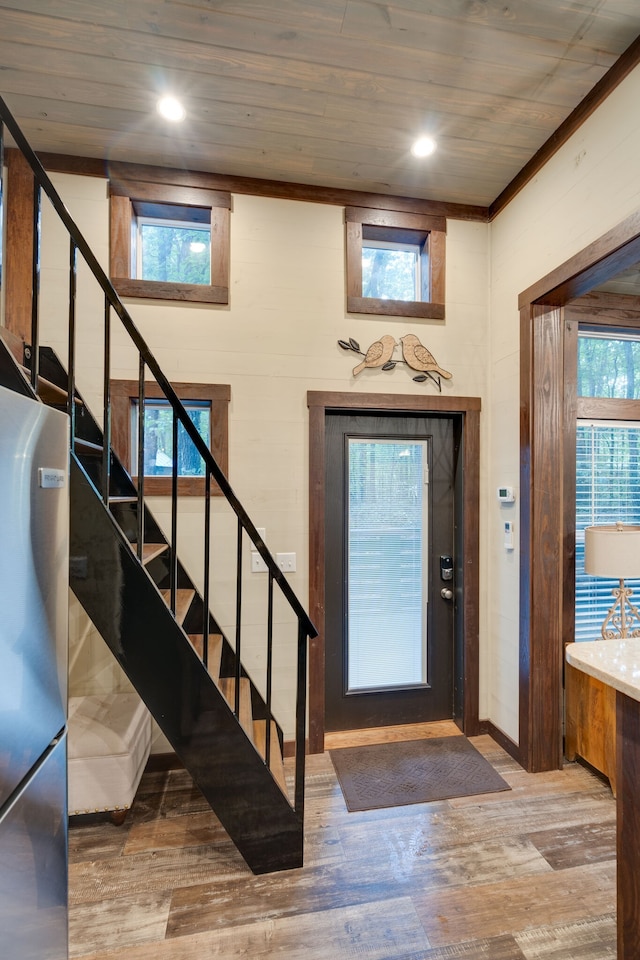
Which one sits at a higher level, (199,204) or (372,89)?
(372,89)

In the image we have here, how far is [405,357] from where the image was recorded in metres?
2.73

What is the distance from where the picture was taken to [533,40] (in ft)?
5.93

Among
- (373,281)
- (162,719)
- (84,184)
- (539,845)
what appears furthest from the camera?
(373,281)

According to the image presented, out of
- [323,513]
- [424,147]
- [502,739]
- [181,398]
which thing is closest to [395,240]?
[424,147]

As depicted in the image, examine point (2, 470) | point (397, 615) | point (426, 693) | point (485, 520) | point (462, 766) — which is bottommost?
point (462, 766)

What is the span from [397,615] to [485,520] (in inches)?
32.7

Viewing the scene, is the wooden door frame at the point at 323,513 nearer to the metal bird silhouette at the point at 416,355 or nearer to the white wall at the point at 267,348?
the white wall at the point at 267,348

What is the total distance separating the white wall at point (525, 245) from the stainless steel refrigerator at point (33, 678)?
230cm

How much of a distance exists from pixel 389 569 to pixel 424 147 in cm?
237

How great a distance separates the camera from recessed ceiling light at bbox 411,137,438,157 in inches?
90.7

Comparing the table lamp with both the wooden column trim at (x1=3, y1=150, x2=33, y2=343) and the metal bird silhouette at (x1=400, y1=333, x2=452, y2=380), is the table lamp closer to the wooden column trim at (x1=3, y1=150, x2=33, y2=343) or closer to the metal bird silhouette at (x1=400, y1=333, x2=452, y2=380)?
the metal bird silhouette at (x1=400, y1=333, x2=452, y2=380)

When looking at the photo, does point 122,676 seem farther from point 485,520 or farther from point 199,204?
point 199,204

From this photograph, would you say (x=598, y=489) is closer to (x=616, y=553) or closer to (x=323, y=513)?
(x=616, y=553)

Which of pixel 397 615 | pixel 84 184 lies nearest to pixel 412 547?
pixel 397 615
